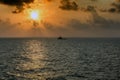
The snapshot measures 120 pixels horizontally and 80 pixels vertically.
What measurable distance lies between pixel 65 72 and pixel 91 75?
726cm

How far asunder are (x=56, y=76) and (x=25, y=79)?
7.58m

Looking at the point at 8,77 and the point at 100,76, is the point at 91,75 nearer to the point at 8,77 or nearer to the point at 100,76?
the point at 100,76

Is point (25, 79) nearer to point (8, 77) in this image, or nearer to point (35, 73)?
point (8, 77)

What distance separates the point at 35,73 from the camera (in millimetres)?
74312

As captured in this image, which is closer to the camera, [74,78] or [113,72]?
[74,78]

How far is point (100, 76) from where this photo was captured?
7044cm

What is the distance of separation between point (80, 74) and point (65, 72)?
4.42 meters

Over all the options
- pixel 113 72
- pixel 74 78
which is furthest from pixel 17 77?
pixel 113 72

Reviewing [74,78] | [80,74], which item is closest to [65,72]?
[80,74]

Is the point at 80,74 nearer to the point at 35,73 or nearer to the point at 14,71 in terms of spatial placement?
the point at 35,73

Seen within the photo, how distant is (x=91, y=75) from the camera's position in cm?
7225

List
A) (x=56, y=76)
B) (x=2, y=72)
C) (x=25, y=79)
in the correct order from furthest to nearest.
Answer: (x=2, y=72) → (x=56, y=76) → (x=25, y=79)

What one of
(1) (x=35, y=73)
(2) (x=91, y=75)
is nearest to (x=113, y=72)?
(2) (x=91, y=75)

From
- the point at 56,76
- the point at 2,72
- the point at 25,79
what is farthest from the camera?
the point at 2,72
